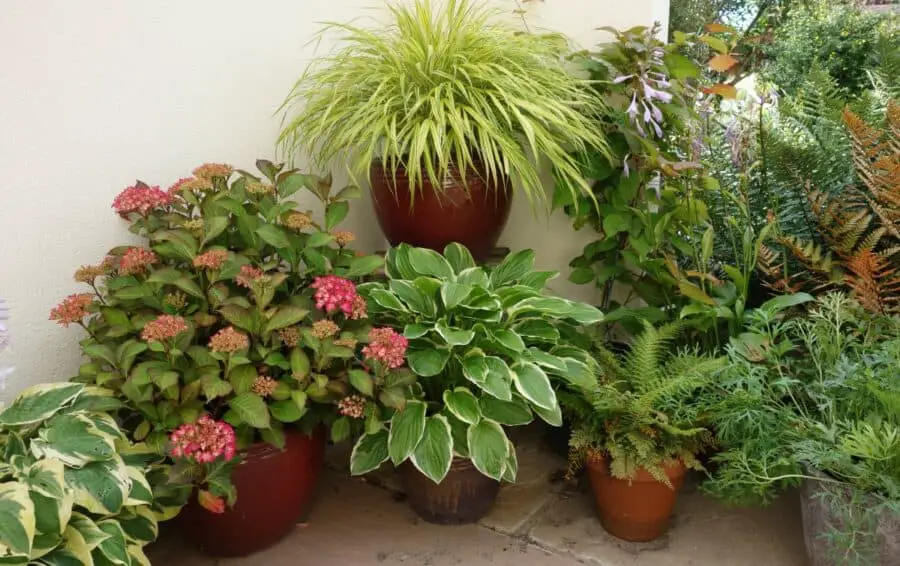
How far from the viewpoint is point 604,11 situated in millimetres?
2053

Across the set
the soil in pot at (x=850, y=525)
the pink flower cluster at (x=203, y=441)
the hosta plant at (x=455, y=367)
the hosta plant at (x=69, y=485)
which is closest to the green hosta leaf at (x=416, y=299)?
the hosta plant at (x=455, y=367)

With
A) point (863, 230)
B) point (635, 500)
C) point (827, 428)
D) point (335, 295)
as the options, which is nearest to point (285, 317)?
point (335, 295)

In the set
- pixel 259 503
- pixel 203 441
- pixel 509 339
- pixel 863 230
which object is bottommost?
pixel 259 503

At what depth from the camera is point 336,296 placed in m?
1.38

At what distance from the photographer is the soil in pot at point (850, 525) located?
1.22 metres

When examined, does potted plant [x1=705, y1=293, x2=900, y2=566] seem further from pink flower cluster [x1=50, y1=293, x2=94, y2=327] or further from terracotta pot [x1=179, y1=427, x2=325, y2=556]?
pink flower cluster [x1=50, y1=293, x2=94, y2=327]

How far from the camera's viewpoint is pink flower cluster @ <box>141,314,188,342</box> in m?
1.23

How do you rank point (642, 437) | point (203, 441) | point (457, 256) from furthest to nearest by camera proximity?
point (457, 256)
point (642, 437)
point (203, 441)

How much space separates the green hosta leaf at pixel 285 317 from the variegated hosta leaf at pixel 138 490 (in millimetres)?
367

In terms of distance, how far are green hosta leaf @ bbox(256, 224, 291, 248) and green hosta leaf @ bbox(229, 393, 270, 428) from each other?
0.35 metres

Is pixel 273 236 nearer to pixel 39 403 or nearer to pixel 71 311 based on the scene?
pixel 71 311

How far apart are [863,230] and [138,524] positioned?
190cm

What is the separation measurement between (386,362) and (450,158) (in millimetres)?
676

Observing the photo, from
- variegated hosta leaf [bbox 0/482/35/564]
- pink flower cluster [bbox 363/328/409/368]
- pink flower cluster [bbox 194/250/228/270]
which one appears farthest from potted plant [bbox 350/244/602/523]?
variegated hosta leaf [bbox 0/482/35/564]
